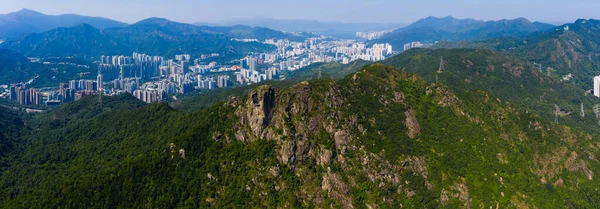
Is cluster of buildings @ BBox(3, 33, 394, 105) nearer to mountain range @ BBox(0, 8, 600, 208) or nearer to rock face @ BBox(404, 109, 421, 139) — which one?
mountain range @ BBox(0, 8, 600, 208)

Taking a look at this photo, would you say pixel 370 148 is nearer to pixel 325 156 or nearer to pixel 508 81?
pixel 325 156

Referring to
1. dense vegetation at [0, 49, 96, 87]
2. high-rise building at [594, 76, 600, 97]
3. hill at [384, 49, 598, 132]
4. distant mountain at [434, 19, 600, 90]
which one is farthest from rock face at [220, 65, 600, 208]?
dense vegetation at [0, 49, 96, 87]

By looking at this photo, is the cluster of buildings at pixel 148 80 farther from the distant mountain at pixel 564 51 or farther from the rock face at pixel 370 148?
the distant mountain at pixel 564 51

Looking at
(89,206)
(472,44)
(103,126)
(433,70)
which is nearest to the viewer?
(89,206)

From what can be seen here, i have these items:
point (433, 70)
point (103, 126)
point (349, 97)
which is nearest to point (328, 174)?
point (349, 97)

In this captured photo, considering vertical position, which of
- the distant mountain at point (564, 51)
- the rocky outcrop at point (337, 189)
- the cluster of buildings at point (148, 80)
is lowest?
the rocky outcrop at point (337, 189)

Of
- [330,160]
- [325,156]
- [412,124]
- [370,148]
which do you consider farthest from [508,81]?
[325,156]

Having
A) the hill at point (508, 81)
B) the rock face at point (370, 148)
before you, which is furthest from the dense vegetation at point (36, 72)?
→ the rock face at point (370, 148)

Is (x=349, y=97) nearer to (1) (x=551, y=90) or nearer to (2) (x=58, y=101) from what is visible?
A: (1) (x=551, y=90)
